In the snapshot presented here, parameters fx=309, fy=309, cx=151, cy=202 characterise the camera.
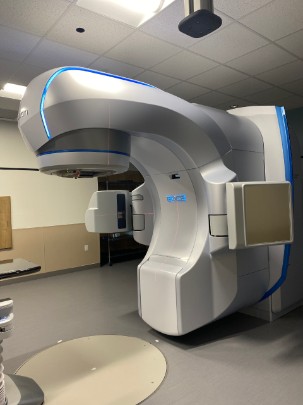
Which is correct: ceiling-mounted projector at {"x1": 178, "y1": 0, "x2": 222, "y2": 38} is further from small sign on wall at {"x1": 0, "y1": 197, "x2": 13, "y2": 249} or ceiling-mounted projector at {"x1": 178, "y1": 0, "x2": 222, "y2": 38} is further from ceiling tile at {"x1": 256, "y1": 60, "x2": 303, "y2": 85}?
small sign on wall at {"x1": 0, "y1": 197, "x2": 13, "y2": 249}

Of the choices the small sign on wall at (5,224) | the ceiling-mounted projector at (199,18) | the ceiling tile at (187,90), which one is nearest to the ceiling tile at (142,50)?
the ceiling tile at (187,90)

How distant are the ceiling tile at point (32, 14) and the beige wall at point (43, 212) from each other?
8.36 feet

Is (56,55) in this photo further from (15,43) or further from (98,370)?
(98,370)

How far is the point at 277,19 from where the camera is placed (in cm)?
267

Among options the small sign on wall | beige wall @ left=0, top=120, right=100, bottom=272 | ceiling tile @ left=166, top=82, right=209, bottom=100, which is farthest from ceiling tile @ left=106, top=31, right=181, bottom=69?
the small sign on wall

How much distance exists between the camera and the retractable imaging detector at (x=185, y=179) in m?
1.86

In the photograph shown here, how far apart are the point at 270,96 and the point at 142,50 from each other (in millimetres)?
2512

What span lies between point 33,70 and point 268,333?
3631 millimetres

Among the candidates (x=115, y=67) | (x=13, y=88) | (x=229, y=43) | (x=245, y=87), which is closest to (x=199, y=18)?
(x=229, y=43)

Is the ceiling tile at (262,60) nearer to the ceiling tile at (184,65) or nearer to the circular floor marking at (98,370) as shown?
the ceiling tile at (184,65)

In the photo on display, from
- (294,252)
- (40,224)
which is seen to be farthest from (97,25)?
(40,224)

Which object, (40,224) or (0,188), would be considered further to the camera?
(40,224)

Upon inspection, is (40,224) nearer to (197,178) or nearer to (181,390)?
(197,178)

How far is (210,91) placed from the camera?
4430 mm
